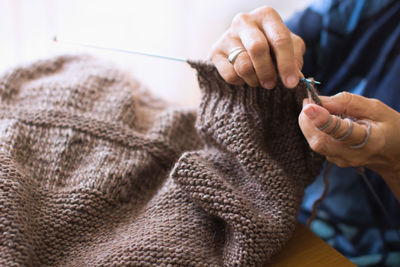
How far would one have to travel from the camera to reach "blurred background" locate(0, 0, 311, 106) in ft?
3.66

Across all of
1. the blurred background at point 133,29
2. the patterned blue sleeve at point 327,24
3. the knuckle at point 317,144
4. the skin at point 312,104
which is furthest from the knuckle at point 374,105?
the blurred background at point 133,29

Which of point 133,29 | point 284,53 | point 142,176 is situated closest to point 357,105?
point 284,53

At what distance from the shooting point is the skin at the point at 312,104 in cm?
57

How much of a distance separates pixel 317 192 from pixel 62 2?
929mm

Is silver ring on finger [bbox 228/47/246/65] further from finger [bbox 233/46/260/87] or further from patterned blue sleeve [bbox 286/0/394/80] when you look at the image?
patterned blue sleeve [bbox 286/0/394/80]

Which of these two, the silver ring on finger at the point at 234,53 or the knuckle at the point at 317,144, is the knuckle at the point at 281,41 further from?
the knuckle at the point at 317,144

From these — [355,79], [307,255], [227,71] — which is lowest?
[307,255]

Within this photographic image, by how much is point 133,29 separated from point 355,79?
2.59ft

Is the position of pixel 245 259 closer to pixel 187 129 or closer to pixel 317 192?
pixel 187 129

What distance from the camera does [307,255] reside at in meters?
0.63

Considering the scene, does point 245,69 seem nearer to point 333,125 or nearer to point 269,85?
point 269,85

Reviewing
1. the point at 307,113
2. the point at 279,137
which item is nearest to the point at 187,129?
the point at 279,137

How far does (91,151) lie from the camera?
2.19ft

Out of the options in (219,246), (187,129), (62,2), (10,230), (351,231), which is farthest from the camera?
(62,2)
